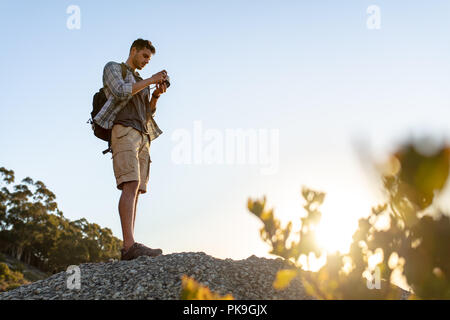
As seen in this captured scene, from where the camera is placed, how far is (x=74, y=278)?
5.07 meters

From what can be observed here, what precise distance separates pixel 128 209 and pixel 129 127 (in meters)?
1.14

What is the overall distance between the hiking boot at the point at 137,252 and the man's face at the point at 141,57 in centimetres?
270

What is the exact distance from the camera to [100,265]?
5594 mm

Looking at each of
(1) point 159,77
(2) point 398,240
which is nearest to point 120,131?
(1) point 159,77

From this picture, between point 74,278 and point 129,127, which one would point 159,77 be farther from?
point 74,278

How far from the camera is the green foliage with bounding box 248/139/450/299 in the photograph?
243 cm

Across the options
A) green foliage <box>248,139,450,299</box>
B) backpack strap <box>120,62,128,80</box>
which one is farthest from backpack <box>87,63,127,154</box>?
green foliage <box>248,139,450,299</box>

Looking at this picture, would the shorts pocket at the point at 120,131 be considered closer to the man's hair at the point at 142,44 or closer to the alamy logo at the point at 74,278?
the man's hair at the point at 142,44

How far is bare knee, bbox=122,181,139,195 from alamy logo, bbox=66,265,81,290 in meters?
1.23

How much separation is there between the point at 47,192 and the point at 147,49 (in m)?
37.3

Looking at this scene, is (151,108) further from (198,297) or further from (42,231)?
(42,231)

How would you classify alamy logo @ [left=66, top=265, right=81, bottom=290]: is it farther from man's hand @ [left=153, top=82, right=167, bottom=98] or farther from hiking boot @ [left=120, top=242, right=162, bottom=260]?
Answer: man's hand @ [left=153, top=82, right=167, bottom=98]

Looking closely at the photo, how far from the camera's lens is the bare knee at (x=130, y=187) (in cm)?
531
